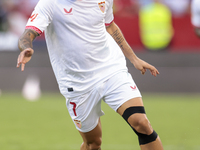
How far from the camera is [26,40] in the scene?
4043 millimetres

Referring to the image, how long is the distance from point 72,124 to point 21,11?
220 inches

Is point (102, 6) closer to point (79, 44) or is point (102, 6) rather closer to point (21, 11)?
point (79, 44)

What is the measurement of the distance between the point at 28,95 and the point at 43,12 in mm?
8290

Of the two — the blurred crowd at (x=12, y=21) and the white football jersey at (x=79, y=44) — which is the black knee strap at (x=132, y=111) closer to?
the white football jersey at (x=79, y=44)

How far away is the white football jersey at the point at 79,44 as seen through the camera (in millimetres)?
4488

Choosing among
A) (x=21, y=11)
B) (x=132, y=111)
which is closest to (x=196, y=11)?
(x=132, y=111)

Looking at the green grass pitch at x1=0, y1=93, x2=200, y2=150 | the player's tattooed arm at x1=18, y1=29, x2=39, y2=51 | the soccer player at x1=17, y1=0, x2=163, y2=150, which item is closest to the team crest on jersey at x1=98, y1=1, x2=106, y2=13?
the soccer player at x1=17, y1=0, x2=163, y2=150

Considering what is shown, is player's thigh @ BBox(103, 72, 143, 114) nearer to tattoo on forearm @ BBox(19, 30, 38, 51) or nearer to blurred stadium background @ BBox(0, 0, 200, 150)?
tattoo on forearm @ BBox(19, 30, 38, 51)

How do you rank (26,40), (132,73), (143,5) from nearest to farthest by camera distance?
(26,40) < (132,73) < (143,5)

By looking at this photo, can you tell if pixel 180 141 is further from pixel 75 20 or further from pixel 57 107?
pixel 57 107

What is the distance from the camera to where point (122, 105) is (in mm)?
4484

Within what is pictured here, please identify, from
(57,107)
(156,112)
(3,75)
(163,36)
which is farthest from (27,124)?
(163,36)

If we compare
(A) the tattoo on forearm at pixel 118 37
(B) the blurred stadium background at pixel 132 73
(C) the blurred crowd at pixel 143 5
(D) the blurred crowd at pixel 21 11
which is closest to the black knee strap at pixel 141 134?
(A) the tattoo on forearm at pixel 118 37

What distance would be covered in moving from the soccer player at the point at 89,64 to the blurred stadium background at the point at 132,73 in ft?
13.5
